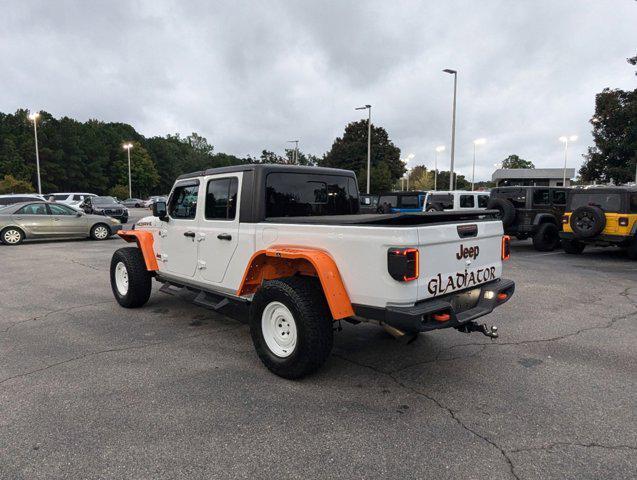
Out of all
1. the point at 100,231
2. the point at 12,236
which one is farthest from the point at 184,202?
the point at 12,236

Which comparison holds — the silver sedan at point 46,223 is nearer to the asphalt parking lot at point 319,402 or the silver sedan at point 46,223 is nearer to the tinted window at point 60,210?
the tinted window at point 60,210

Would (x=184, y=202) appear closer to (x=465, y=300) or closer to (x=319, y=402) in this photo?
(x=319, y=402)

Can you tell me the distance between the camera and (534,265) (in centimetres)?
1012

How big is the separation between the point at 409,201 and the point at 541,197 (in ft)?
17.8

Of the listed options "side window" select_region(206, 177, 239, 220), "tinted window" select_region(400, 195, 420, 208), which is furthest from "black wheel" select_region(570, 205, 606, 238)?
"side window" select_region(206, 177, 239, 220)

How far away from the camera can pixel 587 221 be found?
10.8 meters

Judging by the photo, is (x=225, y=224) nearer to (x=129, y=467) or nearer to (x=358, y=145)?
(x=129, y=467)

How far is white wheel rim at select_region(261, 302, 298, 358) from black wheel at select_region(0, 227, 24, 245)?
14.2m

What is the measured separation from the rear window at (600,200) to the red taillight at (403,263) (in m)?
10.2

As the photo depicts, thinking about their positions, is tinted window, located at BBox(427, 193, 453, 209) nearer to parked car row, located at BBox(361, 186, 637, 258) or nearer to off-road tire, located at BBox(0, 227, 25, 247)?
parked car row, located at BBox(361, 186, 637, 258)

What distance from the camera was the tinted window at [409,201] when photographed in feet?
57.3

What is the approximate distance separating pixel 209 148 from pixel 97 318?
128907 millimetres

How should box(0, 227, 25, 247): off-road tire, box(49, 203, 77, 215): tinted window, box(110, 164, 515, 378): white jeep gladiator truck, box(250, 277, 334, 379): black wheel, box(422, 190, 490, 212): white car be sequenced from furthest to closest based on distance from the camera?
box(422, 190, 490, 212): white car < box(49, 203, 77, 215): tinted window < box(0, 227, 25, 247): off-road tire < box(250, 277, 334, 379): black wheel < box(110, 164, 515, 378): white jeep gladiator truck

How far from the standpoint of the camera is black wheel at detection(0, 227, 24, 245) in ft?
46.3
